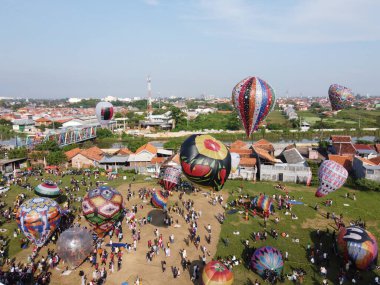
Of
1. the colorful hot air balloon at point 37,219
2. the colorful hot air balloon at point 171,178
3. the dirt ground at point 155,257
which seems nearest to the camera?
the dirt ground at point 155,257

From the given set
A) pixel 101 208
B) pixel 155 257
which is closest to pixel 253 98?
pixel 155 257

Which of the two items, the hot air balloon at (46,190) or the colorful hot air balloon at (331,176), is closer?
the colorful hot air balloon at (331,176)

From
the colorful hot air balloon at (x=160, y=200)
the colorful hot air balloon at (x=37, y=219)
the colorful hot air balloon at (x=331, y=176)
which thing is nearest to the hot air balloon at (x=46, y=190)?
the colorful hot air balloon at (x=37, y=219)

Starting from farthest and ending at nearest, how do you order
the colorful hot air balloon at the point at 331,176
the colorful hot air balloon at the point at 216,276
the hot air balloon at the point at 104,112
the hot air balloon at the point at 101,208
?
the hot air balloon at the point at 104,112 → the colorful hot air balloon at the point at 331,176 → the hot air balloon at the point at 101,208 → the colorful hot air balloon at the point at 216,276

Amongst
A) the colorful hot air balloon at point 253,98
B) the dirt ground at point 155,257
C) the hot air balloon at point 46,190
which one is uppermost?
the colorful hot air balloon at point 253,98

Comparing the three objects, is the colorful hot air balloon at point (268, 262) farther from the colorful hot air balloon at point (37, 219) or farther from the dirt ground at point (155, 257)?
the colorful hot air balloon at point (37, 219)
